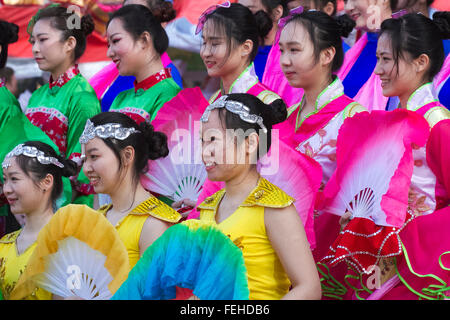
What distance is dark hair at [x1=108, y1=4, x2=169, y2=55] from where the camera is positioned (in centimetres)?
391

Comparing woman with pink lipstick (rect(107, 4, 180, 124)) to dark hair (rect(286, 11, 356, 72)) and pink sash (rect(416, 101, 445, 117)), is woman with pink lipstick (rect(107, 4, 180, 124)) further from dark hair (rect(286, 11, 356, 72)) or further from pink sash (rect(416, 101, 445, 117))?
pink sash (rect(416, 101, 445, 117))

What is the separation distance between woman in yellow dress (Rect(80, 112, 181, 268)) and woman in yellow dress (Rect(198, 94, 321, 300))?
0.36 metres

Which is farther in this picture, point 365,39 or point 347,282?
point 365,39

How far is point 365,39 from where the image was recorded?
4.23m

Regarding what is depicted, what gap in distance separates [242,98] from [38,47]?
1769 mm

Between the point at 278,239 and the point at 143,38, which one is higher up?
the point at 143,38

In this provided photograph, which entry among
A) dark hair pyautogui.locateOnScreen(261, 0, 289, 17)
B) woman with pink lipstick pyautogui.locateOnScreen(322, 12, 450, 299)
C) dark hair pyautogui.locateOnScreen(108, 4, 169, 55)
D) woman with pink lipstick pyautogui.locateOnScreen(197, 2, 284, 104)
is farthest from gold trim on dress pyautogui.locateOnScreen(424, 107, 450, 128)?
dark hair pyautogui.locateOnScreen(261, 0, 289, 17)

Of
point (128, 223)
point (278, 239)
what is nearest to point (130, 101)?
point (128, 223)

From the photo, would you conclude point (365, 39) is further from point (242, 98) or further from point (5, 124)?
point (5, 124)

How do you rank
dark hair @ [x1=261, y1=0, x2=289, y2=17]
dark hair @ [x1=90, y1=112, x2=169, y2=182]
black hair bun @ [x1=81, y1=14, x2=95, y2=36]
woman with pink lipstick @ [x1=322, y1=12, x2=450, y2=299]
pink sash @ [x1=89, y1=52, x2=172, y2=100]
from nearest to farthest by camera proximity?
woman with pink lipstick @ [x1=322, y1=12, x2=450, y2=299] → dark hair @ [x1=90, y1=112, x2=169, y2=182] → black hair bun @ [x1=81, y1=14, x2=95, y2=36] → dark hair @ [x1=261, y1=0, x2=289, y2=17] → pink sash @ [x1=89, y1=52, x2=172, y2=100]

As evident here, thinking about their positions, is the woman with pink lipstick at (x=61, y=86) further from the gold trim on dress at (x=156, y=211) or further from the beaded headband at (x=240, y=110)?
the beaded headband at (x=240, y=110)

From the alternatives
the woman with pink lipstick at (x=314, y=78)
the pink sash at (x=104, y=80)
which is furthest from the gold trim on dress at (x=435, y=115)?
the pink sash at (x=104, y=80)

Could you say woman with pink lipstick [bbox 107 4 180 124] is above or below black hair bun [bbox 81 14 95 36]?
below

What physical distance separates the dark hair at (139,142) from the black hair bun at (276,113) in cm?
57
